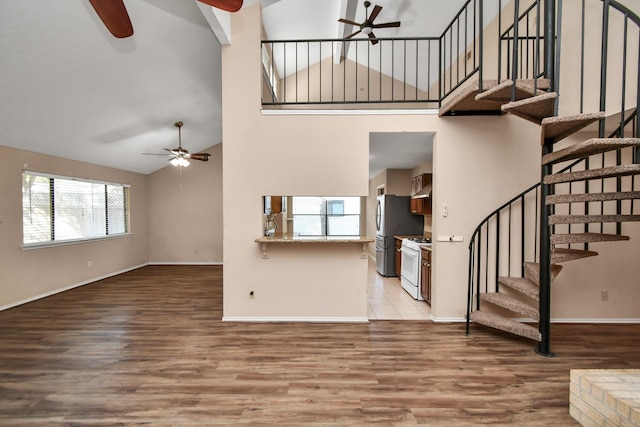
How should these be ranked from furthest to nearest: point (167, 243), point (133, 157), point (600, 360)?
1. point (167, 243)
2. point (133, 157)
3. point (600, 360)

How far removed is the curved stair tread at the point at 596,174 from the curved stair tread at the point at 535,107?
57cm

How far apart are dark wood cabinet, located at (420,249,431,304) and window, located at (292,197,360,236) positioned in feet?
10.6

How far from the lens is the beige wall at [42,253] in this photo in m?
3.79

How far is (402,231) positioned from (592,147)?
3.66m

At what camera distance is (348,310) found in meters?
3.34

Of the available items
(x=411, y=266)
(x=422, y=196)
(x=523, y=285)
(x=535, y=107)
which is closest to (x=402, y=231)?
(x=422, y=196)

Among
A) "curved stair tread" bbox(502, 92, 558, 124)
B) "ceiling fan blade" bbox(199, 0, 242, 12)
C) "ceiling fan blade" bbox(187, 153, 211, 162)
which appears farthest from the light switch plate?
"ceiling fan blade" bbox(187, 153, 211, 162)

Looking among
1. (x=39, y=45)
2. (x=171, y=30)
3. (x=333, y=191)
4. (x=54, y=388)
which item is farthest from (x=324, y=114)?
(x=54, y=388)

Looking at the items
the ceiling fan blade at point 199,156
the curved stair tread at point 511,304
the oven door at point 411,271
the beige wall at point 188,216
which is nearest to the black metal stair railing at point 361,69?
the ceiling fan blade at point 199,156

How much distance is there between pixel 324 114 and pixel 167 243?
18.6 feet

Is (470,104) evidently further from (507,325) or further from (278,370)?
(278,370)

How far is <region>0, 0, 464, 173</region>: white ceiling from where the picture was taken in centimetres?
260

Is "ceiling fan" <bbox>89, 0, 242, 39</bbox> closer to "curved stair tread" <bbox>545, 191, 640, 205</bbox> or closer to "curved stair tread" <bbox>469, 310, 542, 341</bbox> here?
"curved stair tread" <bbox>545, 191, 640, 205</bbox>

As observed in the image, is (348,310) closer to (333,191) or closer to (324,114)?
(333,191)
